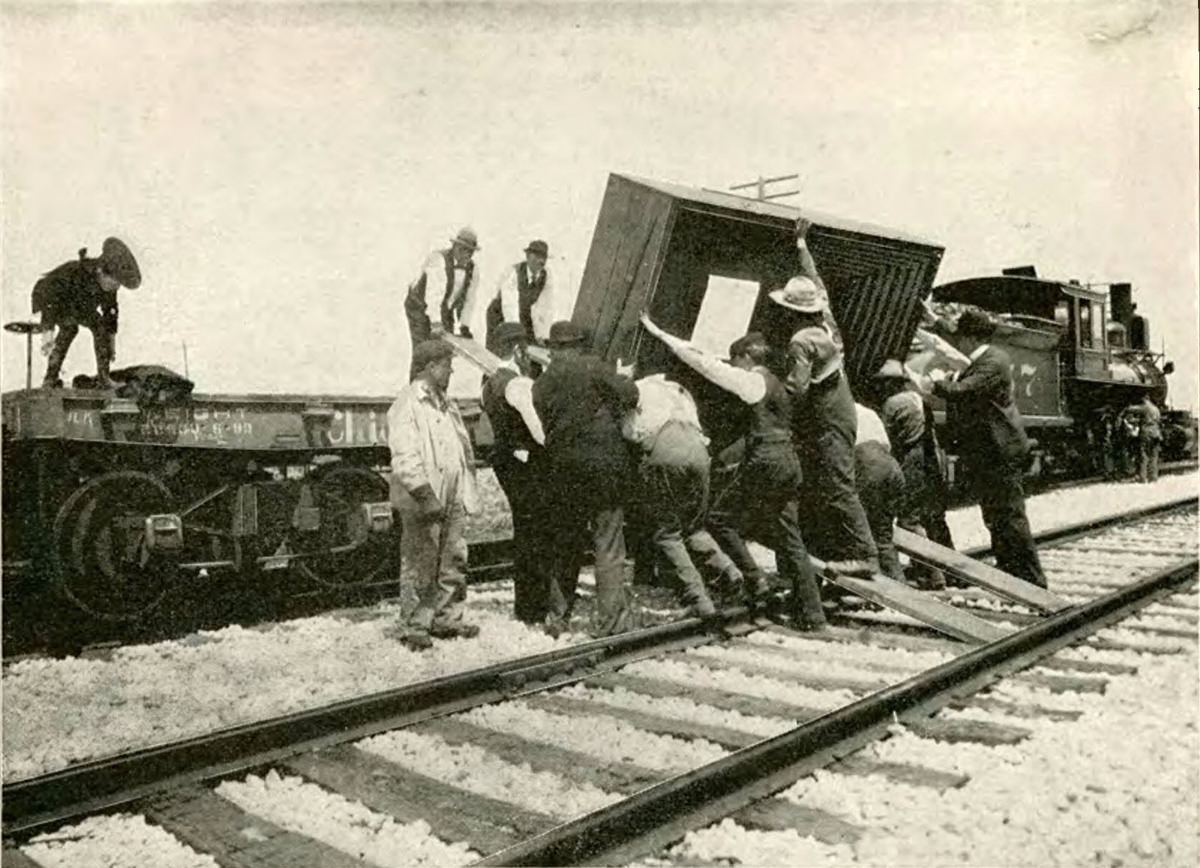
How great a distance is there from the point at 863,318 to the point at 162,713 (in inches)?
226

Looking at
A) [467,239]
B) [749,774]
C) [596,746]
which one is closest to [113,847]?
[596,746]

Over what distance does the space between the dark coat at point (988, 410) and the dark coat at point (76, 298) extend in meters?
5.20

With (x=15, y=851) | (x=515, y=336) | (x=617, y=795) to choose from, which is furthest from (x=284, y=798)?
(x=515, y=336)

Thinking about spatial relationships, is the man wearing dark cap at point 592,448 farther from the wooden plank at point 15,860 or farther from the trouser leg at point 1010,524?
the wooden plank at point 15,860

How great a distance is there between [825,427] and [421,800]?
12.9ft

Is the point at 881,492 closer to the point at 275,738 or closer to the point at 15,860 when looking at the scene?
the point at 275,738

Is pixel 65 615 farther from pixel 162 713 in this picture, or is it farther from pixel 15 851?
pixel 15 851

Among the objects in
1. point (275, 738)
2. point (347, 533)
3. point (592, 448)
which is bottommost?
point (275, 738)

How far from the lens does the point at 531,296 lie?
7102 mm

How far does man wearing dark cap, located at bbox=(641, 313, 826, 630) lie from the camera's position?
19.4 feet

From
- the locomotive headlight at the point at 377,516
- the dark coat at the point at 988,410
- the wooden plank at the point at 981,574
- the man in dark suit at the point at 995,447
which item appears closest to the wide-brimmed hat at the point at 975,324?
the man in dark suit at the point at 995,447

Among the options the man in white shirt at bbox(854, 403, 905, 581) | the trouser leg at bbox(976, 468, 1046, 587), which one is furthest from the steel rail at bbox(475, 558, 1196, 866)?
the man in white shirt at bbox(854, 403, 905, 581)

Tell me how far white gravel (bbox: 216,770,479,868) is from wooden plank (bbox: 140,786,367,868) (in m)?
0.04

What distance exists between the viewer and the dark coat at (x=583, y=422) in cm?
570
